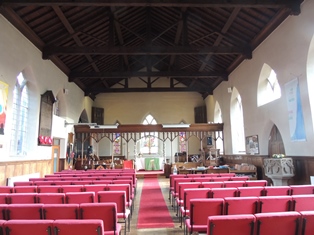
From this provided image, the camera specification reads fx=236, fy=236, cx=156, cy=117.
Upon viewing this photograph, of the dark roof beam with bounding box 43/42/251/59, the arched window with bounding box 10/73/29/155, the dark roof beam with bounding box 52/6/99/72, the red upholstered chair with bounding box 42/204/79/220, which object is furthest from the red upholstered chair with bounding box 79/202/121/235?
the dark roof beam with bounding box 43/42/251/59

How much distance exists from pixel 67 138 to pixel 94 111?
192 inches

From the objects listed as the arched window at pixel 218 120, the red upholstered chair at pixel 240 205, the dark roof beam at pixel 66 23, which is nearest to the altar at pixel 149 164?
the arched window at pixel 218 120

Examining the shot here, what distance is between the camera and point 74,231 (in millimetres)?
1819

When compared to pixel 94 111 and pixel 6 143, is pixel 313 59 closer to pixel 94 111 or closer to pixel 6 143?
pixel 6 143

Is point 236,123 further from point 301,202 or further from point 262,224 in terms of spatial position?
point 262,224

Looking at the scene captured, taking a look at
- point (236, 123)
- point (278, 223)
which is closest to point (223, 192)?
point (278, 223)

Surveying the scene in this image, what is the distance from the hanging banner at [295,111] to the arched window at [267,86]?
149 centimetres

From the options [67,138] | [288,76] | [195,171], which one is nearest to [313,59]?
[288,76]

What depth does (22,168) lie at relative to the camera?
6836 mm

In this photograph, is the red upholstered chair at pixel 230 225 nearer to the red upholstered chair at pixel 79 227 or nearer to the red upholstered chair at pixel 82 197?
the red upholstered chair at pixel 79 227

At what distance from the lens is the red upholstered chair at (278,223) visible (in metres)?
1.91

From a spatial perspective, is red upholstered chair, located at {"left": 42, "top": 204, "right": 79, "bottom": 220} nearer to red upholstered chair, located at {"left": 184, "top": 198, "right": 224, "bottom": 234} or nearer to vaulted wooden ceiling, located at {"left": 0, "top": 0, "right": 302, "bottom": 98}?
red upholstered chair, located at {"left": 184, "top": 198, "right": 224, "bottom": 234}

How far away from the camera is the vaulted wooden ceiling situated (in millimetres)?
5996

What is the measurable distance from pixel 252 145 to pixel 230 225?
25.7 feet
